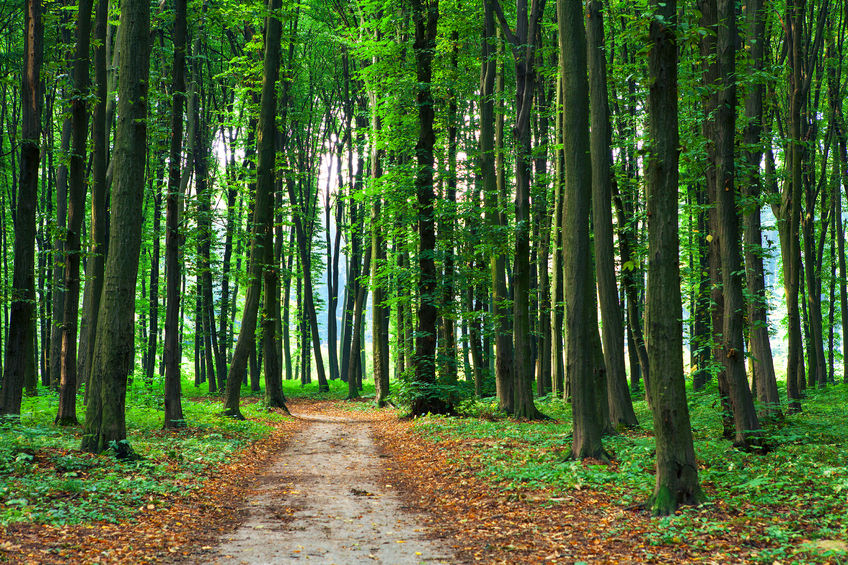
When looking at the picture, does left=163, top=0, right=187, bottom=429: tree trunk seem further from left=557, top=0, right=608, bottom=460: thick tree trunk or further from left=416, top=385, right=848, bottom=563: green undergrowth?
left=557, top=0, right=608, bottom=460: thick tree trunk

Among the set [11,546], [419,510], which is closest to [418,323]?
[419,510]

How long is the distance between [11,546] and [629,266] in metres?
6.40

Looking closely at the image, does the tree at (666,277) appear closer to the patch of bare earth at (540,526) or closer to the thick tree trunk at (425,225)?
the patch of bare earth at (540,526)

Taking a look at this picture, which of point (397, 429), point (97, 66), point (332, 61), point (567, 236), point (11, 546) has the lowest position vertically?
point (397, 429)

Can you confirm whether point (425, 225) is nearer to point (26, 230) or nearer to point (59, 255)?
point (26, 230)

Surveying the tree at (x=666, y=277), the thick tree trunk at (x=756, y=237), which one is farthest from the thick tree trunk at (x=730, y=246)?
the tree at (x=666, y=277)

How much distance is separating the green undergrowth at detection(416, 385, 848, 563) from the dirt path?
5.58 feet

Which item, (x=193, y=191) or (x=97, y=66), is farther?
(x=193, y=191)

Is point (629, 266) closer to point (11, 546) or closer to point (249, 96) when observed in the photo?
point (11, 546)

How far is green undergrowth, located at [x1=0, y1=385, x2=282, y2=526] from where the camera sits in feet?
20.7

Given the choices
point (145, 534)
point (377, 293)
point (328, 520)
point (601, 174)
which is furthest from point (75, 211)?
point (377, 293)

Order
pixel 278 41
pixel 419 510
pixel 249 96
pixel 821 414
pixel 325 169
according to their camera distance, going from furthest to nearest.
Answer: pixel 325 169 → pixel 249 96 → pixel 278 41 → pixel 821 414 → pixel 419 510

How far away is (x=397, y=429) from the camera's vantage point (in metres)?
15.0

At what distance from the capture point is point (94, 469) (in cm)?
798
